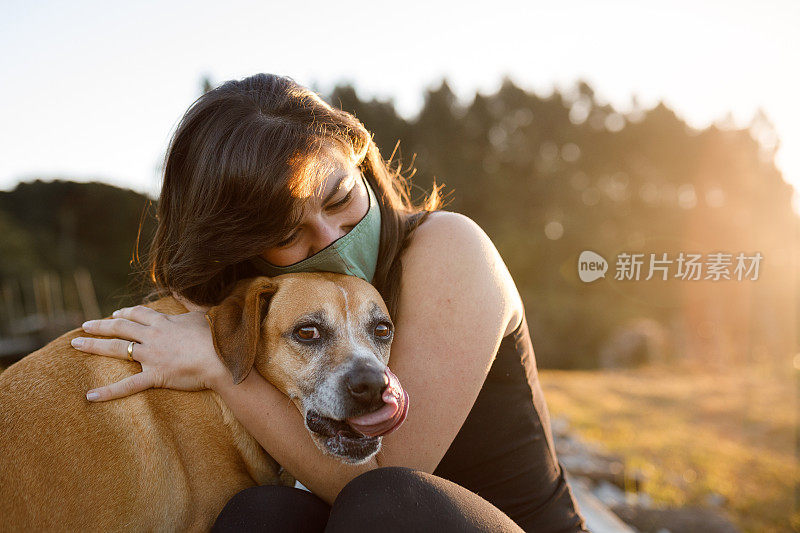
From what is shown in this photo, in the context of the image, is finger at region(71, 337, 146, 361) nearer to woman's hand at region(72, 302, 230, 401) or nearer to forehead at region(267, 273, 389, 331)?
woman's hand at region(72, 302, 230, 401)

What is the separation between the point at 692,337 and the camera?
1627 cm

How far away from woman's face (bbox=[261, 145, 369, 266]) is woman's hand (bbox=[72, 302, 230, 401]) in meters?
0.53

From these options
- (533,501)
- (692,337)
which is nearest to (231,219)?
(533,501)

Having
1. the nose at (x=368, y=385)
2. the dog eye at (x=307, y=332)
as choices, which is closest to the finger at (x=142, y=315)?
the dog eye at (x=307, y=332)

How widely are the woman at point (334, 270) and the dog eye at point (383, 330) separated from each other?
0.22ft

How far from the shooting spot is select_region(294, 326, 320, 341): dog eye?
2336 millimetres

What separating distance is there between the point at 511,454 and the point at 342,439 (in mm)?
680

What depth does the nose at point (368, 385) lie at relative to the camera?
6.49 feet

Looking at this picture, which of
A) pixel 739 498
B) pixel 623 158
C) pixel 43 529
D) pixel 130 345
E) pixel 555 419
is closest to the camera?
pixel 43 529

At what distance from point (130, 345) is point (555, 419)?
726cm

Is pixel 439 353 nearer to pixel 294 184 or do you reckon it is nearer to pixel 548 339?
pixel 294 184

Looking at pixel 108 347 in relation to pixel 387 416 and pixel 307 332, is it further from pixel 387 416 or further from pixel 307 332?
pixel 387 416

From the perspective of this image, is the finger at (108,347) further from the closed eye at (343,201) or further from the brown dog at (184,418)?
the closed eye at (343,201)

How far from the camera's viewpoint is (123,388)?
2.12m
